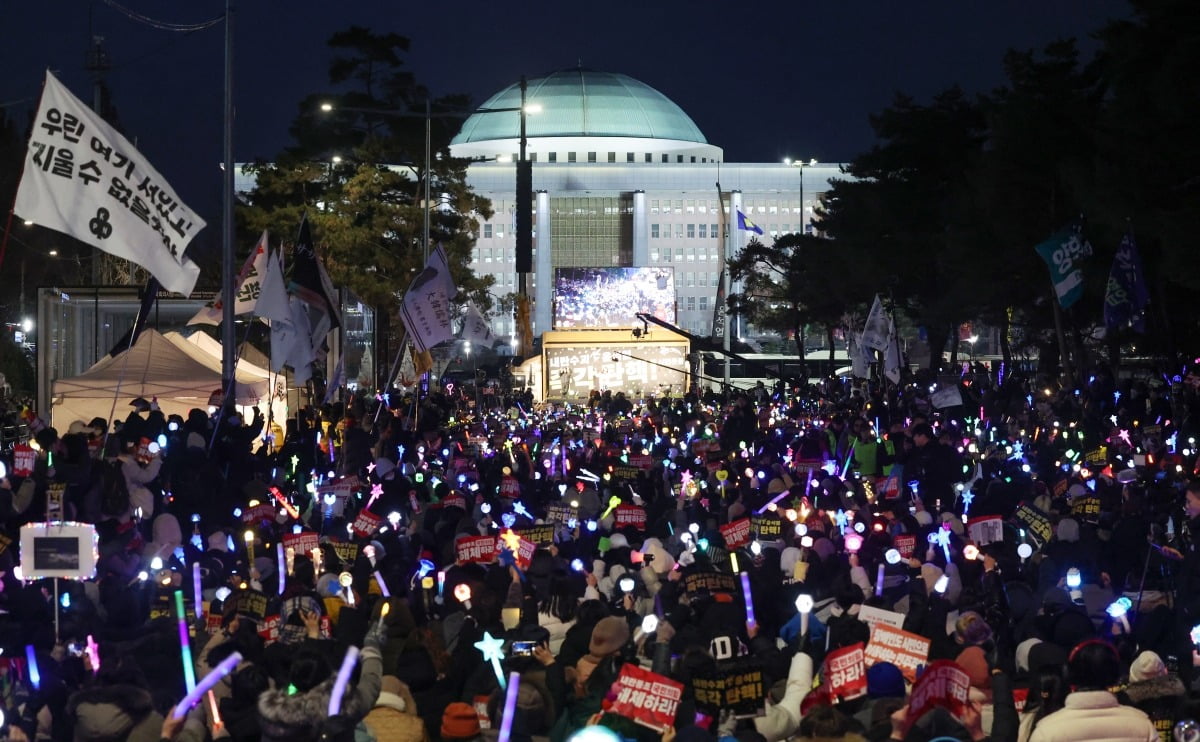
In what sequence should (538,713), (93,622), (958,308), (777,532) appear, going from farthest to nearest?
(958,308), (777,532), (93,622), (538,713)

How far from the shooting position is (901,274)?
1698 inches

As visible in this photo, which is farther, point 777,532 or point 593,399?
point 593,399

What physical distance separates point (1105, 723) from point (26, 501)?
9.05 meters

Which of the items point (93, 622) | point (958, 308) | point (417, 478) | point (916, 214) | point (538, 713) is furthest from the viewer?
point (916, 214)

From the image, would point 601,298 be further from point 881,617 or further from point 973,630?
point 973,630

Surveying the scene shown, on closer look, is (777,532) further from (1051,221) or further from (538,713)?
(1051,221)

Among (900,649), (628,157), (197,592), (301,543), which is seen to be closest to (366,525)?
(301,543)

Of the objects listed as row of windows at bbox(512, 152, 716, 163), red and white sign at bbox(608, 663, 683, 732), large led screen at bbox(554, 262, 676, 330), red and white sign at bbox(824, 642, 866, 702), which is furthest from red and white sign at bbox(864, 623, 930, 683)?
row of windows at bbox(512, 152, 716, 163)

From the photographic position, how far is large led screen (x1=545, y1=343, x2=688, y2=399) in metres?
52.8

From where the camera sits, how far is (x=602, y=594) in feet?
36.2

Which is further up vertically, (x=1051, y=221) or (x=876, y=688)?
(x=1051, y=221)

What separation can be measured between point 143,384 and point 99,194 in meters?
10.7

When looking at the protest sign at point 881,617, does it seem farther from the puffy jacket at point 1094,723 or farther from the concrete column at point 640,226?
the concrete column at point 640,226

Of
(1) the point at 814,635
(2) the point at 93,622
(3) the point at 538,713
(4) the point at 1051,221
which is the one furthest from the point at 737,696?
(4) the point at 1051,221
